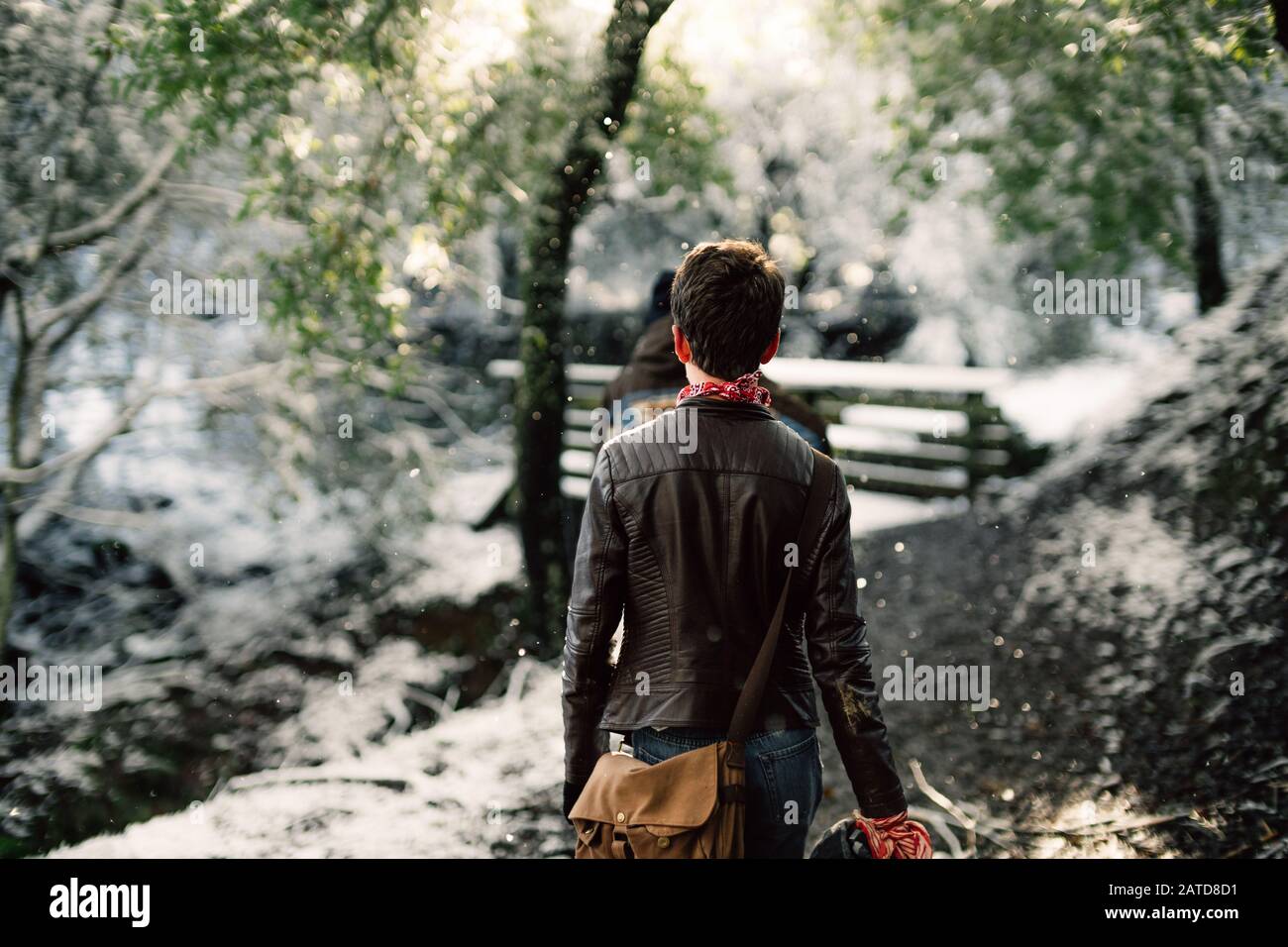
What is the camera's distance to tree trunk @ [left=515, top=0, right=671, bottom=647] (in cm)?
531

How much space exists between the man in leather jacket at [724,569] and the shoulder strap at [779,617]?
0.01m

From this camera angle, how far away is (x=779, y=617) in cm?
190

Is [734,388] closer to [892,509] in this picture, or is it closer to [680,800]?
[680,800]

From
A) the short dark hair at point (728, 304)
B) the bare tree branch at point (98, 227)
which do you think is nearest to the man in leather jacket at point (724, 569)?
the short dark hair at point (728, 304)

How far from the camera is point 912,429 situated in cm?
865

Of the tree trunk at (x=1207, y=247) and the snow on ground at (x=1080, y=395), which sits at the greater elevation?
the tree trunk at (x=1207, y=247)

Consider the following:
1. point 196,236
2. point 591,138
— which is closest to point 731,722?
point 591,138

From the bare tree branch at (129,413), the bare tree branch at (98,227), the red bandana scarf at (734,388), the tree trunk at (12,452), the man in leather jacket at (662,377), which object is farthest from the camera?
the bare tree branch at (129,413)

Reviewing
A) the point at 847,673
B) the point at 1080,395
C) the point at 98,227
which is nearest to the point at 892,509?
the point at 1080,395

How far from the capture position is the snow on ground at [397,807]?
4.26m

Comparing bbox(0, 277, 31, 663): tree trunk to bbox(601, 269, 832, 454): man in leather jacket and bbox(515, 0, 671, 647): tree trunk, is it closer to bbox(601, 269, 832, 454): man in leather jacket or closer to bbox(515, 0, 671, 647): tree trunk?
bbox(515, 0, 671, 647): tree trunk

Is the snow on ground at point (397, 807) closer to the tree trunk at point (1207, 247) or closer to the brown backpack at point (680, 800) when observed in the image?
the brown backpack at point (680, 800)
